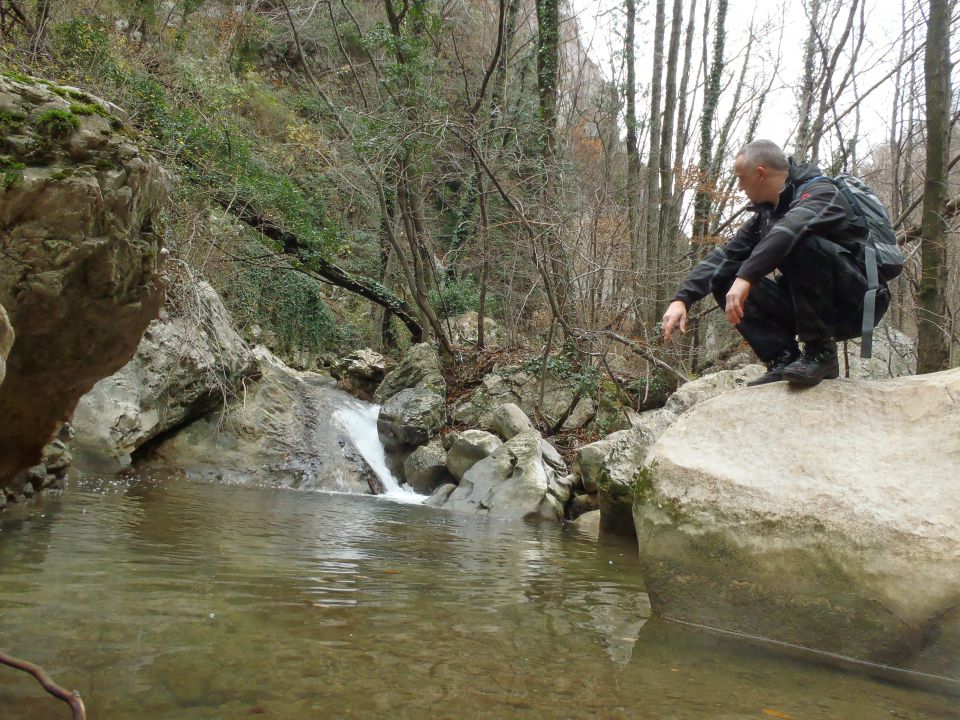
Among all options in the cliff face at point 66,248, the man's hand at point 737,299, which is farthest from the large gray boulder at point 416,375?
the man's hand at point 737,299

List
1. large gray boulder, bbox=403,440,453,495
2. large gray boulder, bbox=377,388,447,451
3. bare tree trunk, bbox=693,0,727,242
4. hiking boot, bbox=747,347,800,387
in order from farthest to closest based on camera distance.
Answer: bare tree trunk, bbox=693,0,727,242 < large gray boulder, bbox=377,388,447,451 < large gray boulder, bbox=403,440,453,495 < hiking boot, bbox=747,347,800,387

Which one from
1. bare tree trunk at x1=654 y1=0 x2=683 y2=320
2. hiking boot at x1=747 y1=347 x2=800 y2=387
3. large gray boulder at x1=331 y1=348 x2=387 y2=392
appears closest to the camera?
hiking boot at x1=747 y1=347 x2=800 y2=387

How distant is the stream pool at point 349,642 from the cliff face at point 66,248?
0.88 metres

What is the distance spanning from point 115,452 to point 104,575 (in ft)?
17.3

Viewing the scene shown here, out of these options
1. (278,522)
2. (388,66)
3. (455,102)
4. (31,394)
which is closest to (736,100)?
(455,102)

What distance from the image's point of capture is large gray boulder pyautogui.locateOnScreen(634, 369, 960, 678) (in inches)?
109

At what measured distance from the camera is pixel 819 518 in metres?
2.96

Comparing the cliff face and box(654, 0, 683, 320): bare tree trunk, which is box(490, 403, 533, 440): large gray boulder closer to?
box(654, 0, 683, 320): bare tree trunk

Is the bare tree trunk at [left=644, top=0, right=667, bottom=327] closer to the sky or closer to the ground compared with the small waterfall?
closer to the sky

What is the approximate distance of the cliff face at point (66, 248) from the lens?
3.21m

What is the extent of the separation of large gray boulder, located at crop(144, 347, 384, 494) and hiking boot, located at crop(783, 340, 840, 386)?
7.64 m

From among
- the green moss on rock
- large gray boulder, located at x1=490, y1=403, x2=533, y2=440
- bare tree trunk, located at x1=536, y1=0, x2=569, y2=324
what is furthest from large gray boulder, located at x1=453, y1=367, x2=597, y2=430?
the green moss on rock

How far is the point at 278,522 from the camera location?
5.79 meters

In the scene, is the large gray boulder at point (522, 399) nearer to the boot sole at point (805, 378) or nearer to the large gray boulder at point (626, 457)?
the large gray boulder at point (626, 457)
